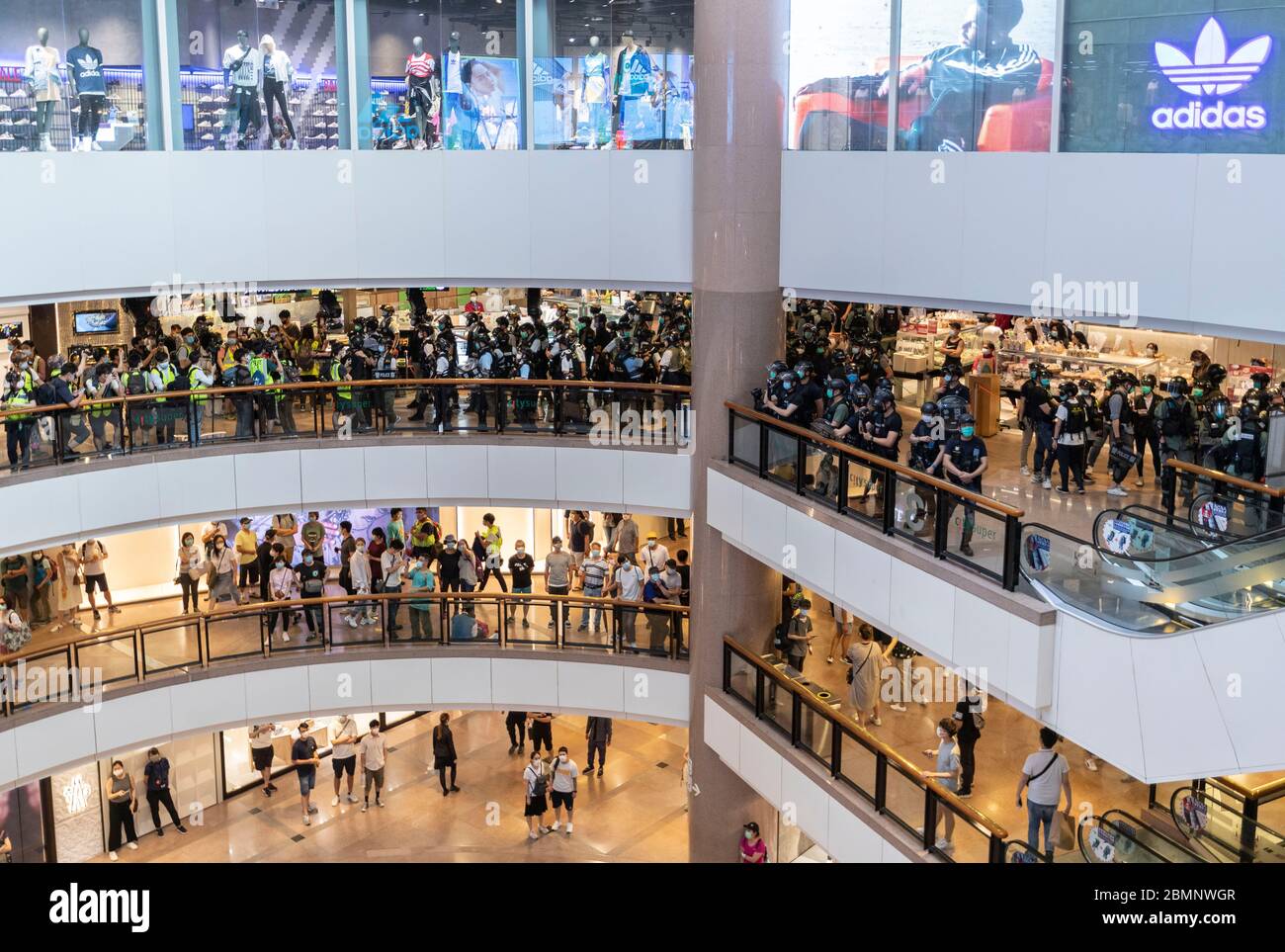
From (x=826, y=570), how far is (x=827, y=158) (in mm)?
5392

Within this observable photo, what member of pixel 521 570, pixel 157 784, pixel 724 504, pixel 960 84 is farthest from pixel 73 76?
pixel 960 84

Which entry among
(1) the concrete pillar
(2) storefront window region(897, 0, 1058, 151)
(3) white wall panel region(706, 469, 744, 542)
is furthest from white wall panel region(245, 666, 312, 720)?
(2) storefront window region(897, 0, 1058, 151)

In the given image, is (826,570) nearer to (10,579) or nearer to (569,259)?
(569,259)

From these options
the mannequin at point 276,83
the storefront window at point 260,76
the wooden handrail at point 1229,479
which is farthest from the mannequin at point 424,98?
the wooden handrail at point 1229,479

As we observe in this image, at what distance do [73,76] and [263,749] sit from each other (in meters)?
10.8

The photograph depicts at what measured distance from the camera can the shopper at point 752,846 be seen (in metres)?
16.8

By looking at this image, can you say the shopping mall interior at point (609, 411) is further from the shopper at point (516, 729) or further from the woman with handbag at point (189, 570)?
the shopper at point (516, 729)

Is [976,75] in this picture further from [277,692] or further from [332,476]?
[277,692]

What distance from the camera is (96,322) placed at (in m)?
23.8

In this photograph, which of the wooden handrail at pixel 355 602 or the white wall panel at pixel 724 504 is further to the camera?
the wooden handrail at pixel 355 602

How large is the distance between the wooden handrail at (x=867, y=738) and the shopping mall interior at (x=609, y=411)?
8cm

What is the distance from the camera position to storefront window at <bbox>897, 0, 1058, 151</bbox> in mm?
14344

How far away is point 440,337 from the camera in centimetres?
2012
